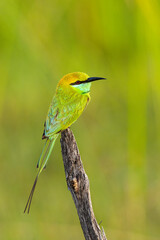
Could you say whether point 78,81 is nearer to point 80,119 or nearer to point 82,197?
point 82,197

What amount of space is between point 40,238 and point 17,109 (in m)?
1.30

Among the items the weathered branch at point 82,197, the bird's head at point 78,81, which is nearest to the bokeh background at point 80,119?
the bird's head at point 78,81

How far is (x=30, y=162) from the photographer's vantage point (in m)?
4.03

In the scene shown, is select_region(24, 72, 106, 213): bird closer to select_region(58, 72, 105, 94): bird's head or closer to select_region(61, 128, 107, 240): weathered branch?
select_region(58, 72, 105, 94): bird's head

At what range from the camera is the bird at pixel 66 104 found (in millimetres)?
1892

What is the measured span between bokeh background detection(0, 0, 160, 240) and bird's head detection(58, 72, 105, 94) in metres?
0.20

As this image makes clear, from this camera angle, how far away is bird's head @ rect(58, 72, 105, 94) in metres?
1.99

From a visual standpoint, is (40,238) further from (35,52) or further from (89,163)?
(35,52)

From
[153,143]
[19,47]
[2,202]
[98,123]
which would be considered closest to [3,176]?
[2,202]

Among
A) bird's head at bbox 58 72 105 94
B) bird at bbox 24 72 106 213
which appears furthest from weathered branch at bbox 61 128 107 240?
bird's head at bbox 58 72 105 94

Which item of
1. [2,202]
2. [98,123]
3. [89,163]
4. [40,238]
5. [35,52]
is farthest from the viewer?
[98,123]

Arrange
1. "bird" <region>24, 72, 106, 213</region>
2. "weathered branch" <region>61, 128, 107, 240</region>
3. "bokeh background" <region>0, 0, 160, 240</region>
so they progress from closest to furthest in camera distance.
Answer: "weathered branch" <region>61, 128, 107, 240</region> → "bird" <region>24, 72, 106, 213</region> → "bokeh background" <region>0, 0, 160, 240</region>

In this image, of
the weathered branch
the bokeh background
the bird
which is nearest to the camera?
the weathered branch

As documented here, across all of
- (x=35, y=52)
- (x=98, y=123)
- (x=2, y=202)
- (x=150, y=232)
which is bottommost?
(x=150, y=232)
